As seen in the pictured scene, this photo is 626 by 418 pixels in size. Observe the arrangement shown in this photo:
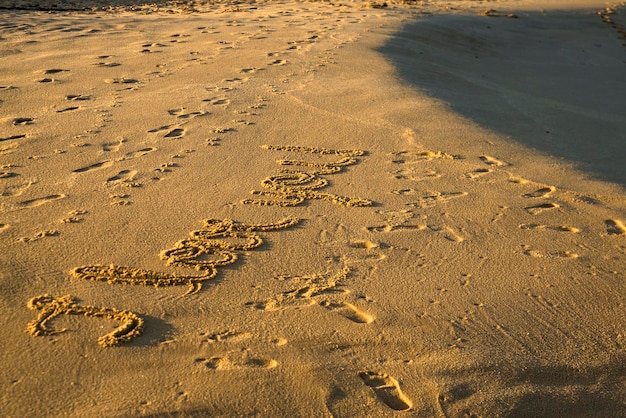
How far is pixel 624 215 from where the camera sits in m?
3.94

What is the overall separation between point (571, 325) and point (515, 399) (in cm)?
57

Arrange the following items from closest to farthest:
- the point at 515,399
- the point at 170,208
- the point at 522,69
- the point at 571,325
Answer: the point at 515,399 → the point at 571,325 → the point at 170,208 → the point at 522,69

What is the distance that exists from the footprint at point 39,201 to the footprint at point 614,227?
119 inches

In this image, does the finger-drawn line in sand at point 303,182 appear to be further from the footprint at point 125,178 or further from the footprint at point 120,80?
the footprint at point 120,80

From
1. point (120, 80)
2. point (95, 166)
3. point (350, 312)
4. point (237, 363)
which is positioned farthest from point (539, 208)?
point (120, 80)

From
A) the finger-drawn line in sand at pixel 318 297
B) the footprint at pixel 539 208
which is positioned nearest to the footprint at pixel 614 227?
the footprint at pixel 539 208

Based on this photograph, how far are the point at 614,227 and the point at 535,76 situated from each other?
5.31 metres

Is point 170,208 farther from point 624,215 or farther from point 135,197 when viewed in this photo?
point 624,215

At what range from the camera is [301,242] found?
3.43 metres

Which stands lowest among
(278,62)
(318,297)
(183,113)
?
(318,297)

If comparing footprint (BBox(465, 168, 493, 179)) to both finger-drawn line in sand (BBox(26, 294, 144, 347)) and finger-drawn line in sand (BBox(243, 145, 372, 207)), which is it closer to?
finger-drawn line in sand (BBox(243, 145, 372, 207))

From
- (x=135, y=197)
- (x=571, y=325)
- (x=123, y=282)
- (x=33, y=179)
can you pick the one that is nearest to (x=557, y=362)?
(x=571, y=325)

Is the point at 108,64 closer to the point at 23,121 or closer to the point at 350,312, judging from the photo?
the point at 23,121

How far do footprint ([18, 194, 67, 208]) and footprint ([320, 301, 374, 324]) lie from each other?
1775 mm
